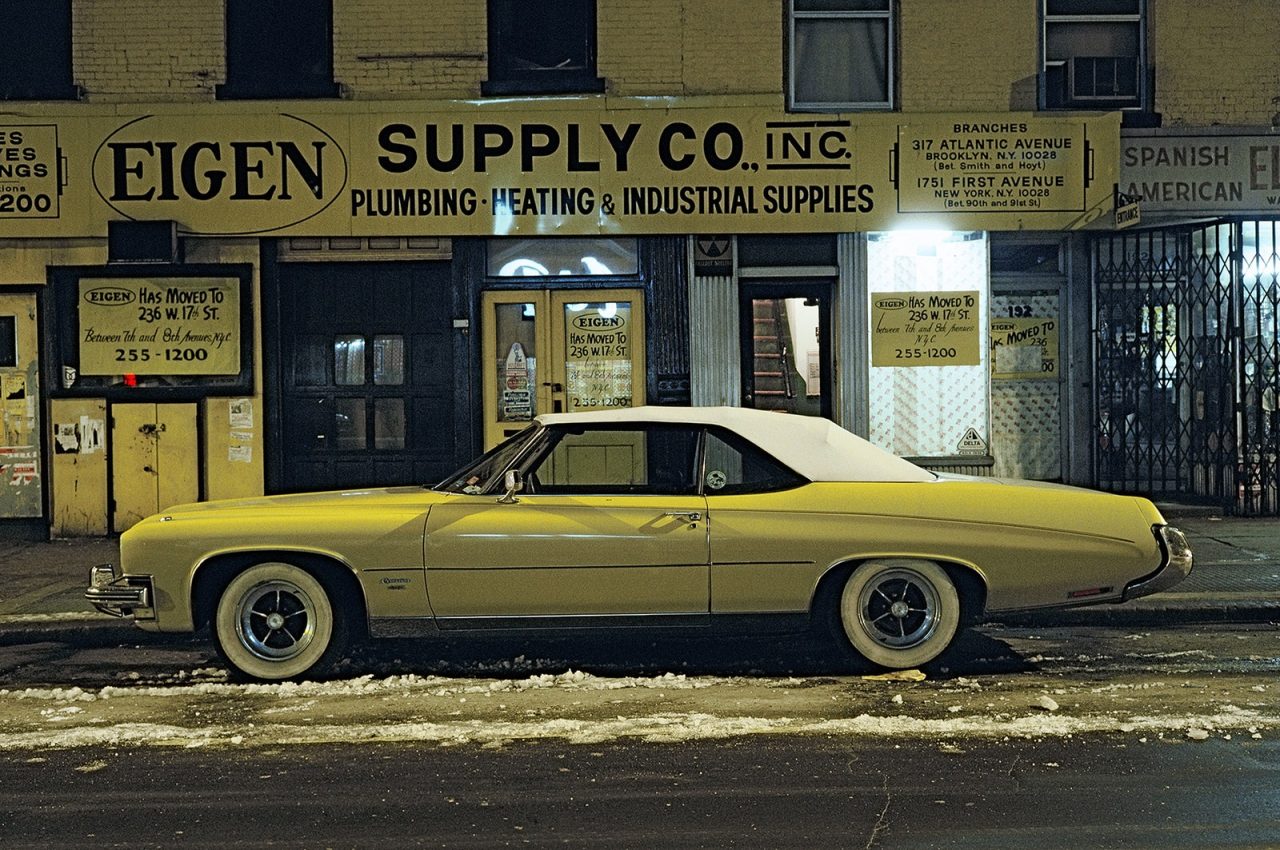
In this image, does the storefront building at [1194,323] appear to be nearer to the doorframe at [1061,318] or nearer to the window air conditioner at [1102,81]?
the doorframe at [1061,318]

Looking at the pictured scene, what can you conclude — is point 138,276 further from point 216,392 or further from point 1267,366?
point 1267,366

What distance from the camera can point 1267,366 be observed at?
44.5 feet

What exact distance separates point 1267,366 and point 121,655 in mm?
10706

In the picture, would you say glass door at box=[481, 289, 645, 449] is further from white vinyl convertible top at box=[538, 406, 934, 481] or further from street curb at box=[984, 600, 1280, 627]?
white vinyl convertible top at box=[538, 406, 934, 481]

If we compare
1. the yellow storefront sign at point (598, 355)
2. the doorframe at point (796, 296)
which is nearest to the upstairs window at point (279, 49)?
the yellow storefront sign at point (598, 355)

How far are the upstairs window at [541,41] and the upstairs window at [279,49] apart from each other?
1607 mm

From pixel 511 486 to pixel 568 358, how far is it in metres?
6.47

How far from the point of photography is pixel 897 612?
23.8ft

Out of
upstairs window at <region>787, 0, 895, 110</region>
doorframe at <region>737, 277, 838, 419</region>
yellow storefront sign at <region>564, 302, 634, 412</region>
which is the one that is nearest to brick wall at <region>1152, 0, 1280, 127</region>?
upstairs window at <region>787, 0, 895, 110</region>

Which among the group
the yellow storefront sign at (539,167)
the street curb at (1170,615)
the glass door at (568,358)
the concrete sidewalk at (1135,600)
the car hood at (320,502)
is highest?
the yellow storefront sign at (539,167)

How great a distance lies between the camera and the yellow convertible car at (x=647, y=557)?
714 cm

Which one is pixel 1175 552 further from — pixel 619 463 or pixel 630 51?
pixel 630 51

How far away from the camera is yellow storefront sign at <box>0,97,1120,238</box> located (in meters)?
13.3

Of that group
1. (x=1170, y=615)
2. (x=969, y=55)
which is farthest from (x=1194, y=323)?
(x=1170, y=615)
